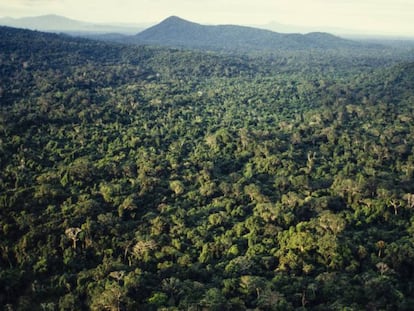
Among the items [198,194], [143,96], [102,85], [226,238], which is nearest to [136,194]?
[198,194]

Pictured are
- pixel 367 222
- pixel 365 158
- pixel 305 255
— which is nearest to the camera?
pixel 305 255

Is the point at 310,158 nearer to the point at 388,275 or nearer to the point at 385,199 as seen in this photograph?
the point at 385,199

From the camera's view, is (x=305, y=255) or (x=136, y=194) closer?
(x=305, y=255)

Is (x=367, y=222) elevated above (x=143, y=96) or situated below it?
below

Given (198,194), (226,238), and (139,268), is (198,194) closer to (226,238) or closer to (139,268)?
(226,238)

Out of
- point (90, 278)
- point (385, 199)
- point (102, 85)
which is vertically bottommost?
point (90, 278)

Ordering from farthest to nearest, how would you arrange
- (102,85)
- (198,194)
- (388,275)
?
1. (102,85)
2. (198,194)
3. (388,275)
